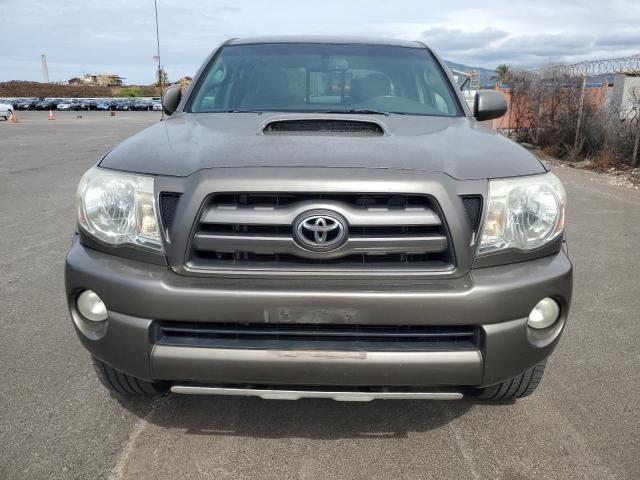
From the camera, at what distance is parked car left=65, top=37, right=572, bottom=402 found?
1988mm

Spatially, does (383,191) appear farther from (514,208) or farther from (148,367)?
(148,367)

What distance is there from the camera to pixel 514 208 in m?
2.14

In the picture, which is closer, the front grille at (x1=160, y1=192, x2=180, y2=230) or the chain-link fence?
the front grille at (x1=160, y1=192, x2=180, y2=230)

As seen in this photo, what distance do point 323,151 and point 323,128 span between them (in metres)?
0.44

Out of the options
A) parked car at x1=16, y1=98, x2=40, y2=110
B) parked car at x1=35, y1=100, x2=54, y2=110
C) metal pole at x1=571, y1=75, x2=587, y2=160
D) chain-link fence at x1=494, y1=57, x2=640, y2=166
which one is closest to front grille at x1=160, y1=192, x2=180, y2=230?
chain-link fence at x1=494, y1=57, x2=640, y2=166

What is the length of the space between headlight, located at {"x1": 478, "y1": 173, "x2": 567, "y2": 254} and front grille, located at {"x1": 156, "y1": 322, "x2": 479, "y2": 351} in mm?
363

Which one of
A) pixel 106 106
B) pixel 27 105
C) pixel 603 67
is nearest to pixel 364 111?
pixel 603 67

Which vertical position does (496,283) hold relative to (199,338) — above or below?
above

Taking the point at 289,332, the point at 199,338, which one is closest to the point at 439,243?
the point at 289,332

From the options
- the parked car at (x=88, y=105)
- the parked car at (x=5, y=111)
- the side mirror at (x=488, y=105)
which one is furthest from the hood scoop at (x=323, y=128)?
the parked car at (x=88, y=105)

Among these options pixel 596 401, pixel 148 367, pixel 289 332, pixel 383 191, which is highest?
pixel 383 191

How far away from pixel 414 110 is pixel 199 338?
75.8 inches

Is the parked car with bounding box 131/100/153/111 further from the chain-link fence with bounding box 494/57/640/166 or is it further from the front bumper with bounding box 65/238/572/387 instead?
the front bumper with bounding box 65/238/572/387

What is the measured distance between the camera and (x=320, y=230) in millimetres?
1973
